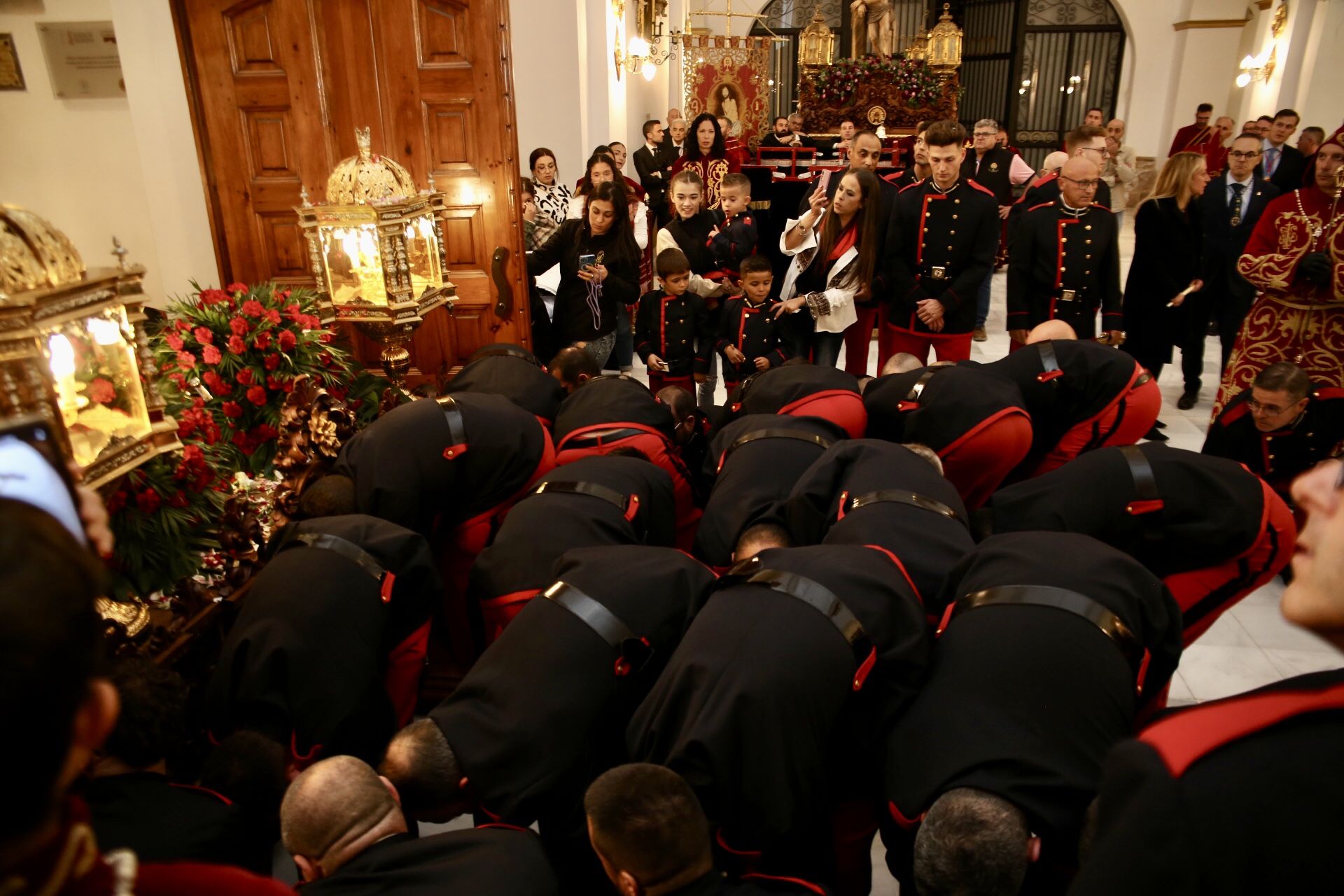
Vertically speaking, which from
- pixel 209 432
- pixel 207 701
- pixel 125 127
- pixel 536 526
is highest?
pixel 125 127

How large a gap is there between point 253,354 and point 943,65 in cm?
1124

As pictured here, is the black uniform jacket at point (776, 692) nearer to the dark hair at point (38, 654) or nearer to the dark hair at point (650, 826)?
the dark hair at point (650, 826)

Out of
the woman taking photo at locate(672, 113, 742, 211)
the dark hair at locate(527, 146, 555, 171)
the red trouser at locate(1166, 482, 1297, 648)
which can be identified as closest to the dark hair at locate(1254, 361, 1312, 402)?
the red trouser at locate(1166, 482, 1297, 648)

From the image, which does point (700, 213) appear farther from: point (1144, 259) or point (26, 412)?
point (26, 412)

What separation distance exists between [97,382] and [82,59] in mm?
5239

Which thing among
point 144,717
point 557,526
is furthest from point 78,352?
point 557,526

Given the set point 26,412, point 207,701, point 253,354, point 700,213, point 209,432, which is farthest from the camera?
point 700,213

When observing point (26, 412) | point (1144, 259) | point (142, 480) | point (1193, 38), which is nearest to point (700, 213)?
point (1144, 259)

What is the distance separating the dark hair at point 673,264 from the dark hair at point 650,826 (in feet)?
11.2

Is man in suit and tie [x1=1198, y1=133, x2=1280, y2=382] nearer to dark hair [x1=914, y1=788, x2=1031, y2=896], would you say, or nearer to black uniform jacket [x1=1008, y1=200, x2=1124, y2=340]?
black uniform jacket [x1=1008, y1=200, x2=1124, y2=340]

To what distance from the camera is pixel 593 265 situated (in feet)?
16.9

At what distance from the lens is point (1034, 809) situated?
177 cm

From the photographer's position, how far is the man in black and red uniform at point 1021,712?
1.75 m

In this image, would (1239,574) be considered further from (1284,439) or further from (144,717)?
(144,717)
